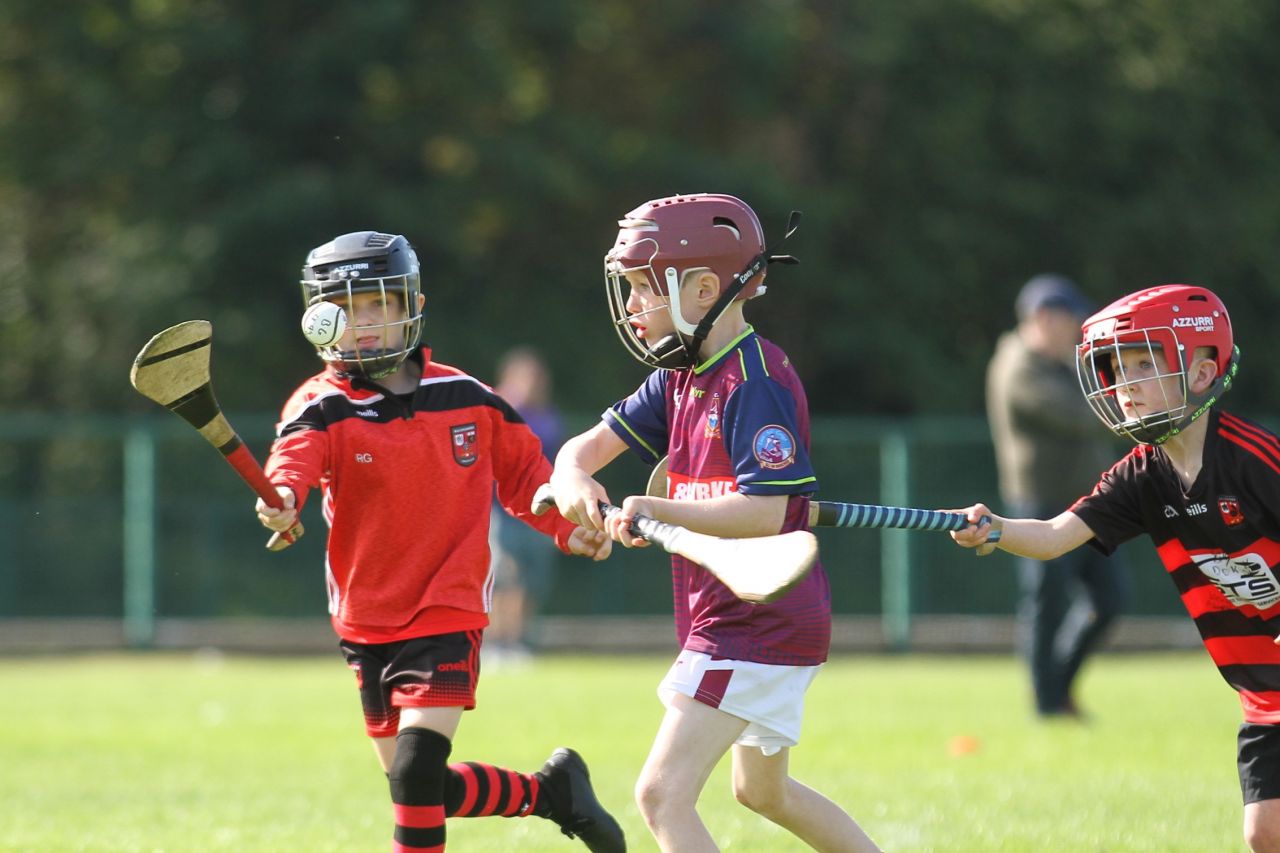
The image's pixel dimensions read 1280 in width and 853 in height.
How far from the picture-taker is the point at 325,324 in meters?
5.25

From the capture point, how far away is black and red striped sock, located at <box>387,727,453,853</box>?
16.6 ft

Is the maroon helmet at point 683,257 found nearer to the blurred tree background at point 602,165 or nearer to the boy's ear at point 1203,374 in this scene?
the boy's ear at point 1203,374

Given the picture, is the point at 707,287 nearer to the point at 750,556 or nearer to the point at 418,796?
the point at 750,556

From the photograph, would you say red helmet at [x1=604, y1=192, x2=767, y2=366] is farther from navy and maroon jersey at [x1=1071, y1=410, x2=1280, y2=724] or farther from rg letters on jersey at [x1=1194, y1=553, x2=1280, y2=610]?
rg letters on jersey at [x1=1194, y1=553, x2=1280, y2=610]

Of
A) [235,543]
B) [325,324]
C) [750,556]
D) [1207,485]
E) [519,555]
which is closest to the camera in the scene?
[750,556]

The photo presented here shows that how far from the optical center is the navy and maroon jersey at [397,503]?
17.5 feet

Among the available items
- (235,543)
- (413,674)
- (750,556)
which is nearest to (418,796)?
(413,674)

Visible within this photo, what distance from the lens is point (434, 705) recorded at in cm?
522

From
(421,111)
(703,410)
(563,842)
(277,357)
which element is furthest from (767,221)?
(703,410)

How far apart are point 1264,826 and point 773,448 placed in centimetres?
165

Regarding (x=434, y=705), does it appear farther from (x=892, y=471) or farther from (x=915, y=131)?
(x=915, y=131)

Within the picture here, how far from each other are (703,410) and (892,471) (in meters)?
13.3

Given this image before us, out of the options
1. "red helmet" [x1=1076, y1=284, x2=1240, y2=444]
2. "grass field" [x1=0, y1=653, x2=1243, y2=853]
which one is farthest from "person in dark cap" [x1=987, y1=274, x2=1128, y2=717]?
"red helmet" [x1=1076, y1=284, x2=1240, y2=444]

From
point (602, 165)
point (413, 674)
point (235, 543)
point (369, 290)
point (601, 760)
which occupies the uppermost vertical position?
point (602, 165)
